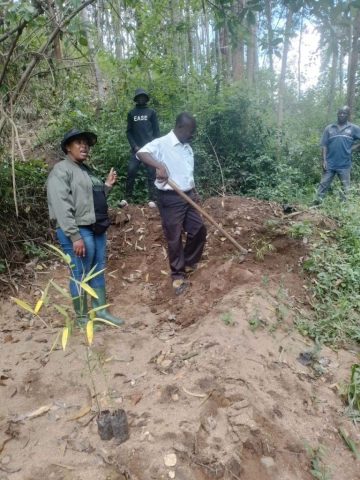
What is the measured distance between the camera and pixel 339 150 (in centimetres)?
652

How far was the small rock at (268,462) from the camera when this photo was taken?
2.02 m

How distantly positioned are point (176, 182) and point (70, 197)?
1305mm

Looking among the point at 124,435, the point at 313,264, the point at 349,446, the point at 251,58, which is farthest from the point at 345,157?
the point at 251,58

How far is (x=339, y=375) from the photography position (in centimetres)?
291

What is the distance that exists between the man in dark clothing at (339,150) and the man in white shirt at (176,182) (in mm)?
3317

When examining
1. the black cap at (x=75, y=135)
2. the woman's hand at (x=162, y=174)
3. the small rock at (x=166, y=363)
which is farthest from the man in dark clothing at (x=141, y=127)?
the small rock at (x=166, y=363)

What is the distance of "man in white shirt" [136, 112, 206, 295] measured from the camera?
152 inches

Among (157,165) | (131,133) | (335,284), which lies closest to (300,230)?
(335,284)

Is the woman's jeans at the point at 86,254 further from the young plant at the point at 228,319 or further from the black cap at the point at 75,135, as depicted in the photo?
the young plant at the point at 228,319

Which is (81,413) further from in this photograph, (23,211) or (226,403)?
(23,211)

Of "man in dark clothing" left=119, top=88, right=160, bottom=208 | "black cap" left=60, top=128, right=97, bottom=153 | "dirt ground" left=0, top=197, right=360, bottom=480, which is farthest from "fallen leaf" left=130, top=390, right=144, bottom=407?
"man in dark clothing" left=119, top=88, right=160, bottom=208

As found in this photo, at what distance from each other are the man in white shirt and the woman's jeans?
0.86 metres

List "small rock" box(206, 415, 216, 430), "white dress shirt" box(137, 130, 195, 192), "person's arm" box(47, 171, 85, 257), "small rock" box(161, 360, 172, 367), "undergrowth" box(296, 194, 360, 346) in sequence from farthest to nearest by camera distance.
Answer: "white dress shirt" box(137, 130, 195, 192) → "undergrowth" box(296, 194, 360, 346) → "person's arm" box(47, 171, 85, 257) → "small rock" box(161, 360, 172, 367) → "small rock" box(206, 415, 216, 430)

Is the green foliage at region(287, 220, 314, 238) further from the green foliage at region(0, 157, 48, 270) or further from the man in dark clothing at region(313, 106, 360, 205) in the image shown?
the green foliage at region(0, 157, 48, 270)
